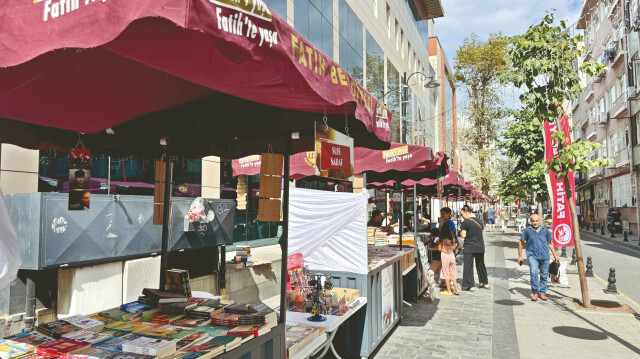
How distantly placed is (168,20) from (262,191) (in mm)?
2172

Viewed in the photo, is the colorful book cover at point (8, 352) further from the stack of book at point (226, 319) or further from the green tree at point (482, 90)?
the green tree at point (482, 90)

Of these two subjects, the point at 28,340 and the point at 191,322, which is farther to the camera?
the point at 191,322

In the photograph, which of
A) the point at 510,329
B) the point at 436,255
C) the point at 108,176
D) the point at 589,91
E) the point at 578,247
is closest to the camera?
the point at 510,329

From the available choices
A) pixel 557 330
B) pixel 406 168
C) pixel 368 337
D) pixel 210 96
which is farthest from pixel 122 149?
pixel 557 330

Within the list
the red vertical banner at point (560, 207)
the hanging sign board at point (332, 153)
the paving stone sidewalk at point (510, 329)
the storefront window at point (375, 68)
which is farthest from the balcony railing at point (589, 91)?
the hanging sign board at point (332, 153)

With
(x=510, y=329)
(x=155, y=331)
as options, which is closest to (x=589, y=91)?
(x=510, y=329)

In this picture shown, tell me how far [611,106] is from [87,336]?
40485mm

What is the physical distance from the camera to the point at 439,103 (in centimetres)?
5866

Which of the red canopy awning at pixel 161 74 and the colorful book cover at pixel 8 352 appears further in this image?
the colorful book cover at pixel 8 352

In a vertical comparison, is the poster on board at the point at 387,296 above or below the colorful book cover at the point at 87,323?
below

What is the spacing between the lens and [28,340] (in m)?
2.73

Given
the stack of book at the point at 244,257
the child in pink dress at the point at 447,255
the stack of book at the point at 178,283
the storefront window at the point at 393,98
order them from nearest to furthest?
the stack of book at the point at 178,283
the stack of book at the point at 244,257
the child in pink dress at the point at 447,255
the storefront window at the point at 393,98

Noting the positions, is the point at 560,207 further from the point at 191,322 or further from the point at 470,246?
the point at 191,322

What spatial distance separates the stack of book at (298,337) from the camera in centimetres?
373
